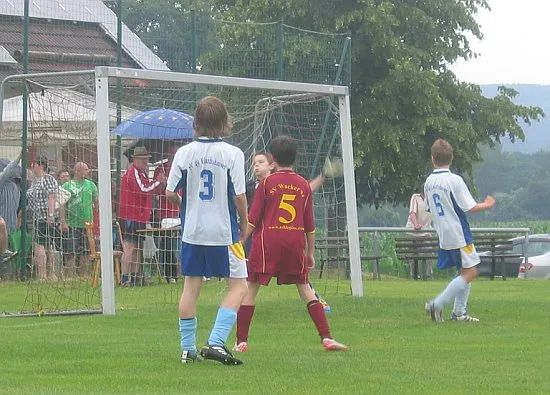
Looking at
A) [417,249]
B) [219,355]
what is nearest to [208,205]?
[219,355]

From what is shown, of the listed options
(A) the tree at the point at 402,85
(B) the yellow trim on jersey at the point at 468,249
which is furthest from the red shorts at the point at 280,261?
(A) the tree at the point at 402,85

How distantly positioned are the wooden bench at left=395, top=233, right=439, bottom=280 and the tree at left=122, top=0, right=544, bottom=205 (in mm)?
7859

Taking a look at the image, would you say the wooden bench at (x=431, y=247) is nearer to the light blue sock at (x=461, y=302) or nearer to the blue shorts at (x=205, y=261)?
the light blue sock at (x=461, y=302)

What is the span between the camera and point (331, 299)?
54.3ft

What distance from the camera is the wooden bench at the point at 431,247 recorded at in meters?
25.9

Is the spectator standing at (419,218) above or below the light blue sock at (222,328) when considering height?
above

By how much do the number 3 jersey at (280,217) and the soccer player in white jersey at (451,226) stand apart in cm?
300

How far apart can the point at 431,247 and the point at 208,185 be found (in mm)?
16911

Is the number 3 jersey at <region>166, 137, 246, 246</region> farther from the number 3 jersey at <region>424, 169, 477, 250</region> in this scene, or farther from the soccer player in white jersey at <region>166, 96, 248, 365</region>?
the number 3 jersey at <region>424, 169, 477, 250</region>

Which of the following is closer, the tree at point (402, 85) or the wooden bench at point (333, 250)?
the wooden bench at point (333, 250)

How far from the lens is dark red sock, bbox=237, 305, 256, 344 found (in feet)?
34.9

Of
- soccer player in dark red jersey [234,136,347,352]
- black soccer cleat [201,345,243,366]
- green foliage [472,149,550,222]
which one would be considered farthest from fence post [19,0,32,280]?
green foliage [472,149,550,222]

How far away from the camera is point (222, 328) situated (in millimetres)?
9555

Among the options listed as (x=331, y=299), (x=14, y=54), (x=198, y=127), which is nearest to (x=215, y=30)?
(x=14, y=54)
